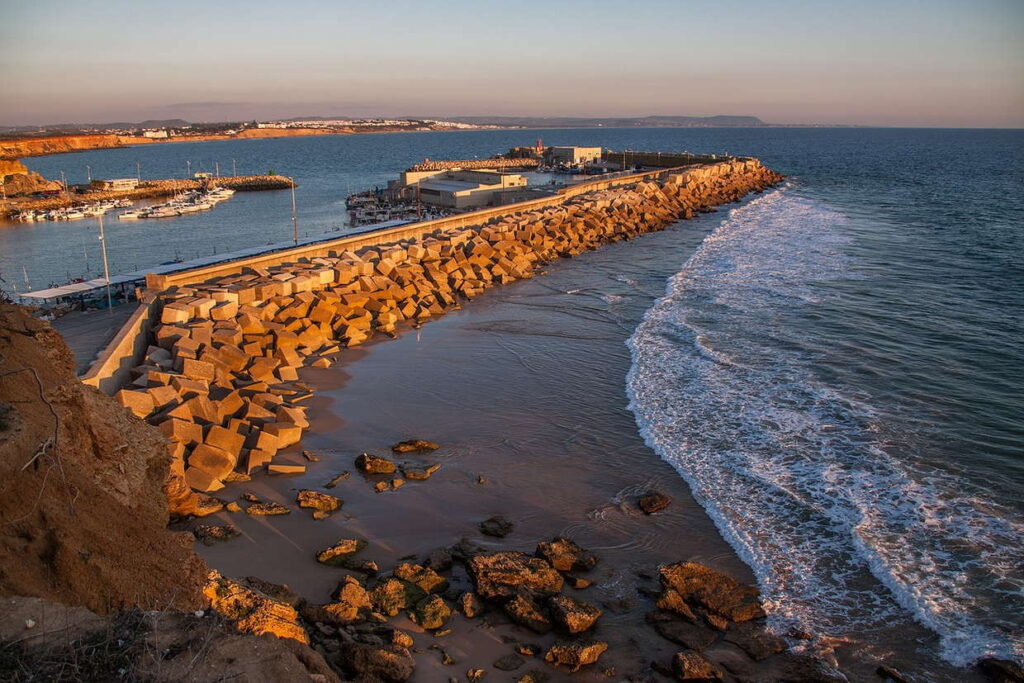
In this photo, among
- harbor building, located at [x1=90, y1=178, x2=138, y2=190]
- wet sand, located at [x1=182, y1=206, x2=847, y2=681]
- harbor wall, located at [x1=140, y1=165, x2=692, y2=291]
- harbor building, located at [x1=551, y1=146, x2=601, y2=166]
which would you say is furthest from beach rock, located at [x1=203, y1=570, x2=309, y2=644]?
harbor building, located at [x1=90, y1=178, x2=138, y2=190]

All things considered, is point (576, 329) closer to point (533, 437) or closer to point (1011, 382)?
point (533, 437)

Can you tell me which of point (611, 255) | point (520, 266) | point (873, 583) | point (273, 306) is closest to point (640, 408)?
point (873, 583)

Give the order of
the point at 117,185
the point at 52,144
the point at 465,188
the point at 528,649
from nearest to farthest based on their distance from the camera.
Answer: the point at 528,649, the point at 465,188, the point at 117,185, the point at 52,144

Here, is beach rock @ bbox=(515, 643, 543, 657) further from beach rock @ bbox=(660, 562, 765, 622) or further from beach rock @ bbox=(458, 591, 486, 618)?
beach rock @ bbox=(660, 562, 765, 622)

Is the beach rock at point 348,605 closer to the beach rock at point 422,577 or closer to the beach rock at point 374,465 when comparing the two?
the beach rock at point 422,577

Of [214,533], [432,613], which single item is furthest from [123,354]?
[432,613]

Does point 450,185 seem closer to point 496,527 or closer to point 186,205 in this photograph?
point 186,205

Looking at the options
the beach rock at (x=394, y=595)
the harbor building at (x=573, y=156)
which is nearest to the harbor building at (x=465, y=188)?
the harbor building at (x=573, y=156)
